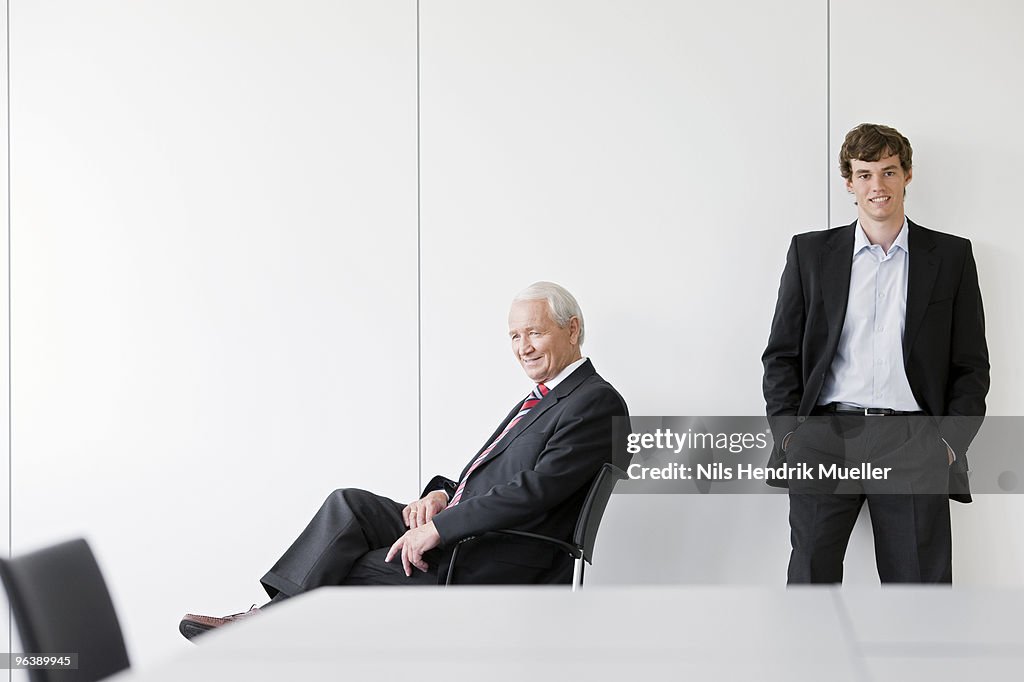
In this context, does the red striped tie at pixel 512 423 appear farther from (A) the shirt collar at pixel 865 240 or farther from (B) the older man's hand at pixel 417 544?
(A) the shirt collar at pixel 865 240

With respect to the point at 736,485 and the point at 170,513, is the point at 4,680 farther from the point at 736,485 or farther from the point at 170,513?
the point at 736,485

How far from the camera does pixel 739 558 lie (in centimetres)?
410

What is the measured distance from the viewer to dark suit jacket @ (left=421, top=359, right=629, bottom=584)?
3.21 meters

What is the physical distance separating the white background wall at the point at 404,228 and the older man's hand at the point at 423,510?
68cm

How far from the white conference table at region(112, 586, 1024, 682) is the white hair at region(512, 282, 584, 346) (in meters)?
1.99

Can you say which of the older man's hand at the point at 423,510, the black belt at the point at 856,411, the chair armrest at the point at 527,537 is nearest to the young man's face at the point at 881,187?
the black belt at the point at 856,411

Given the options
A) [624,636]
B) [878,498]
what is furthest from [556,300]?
[624,636]

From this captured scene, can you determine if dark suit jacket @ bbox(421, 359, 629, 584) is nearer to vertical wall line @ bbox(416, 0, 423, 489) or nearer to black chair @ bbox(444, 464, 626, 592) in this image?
black chair @ bbox(444, 464, 626, 592)

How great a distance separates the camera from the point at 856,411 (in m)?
3.71

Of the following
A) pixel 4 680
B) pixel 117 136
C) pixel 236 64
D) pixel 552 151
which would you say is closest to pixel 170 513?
A: pixel 4 680

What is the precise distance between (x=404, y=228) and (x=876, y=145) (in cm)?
190

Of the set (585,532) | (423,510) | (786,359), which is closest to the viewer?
(585,532)

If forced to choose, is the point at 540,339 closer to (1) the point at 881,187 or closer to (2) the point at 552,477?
(2) the point at 552,477

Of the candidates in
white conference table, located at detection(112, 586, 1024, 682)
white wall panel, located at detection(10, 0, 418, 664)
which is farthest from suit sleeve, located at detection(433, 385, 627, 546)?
white conference table, located at detection(112, 586, 1024, 682)
